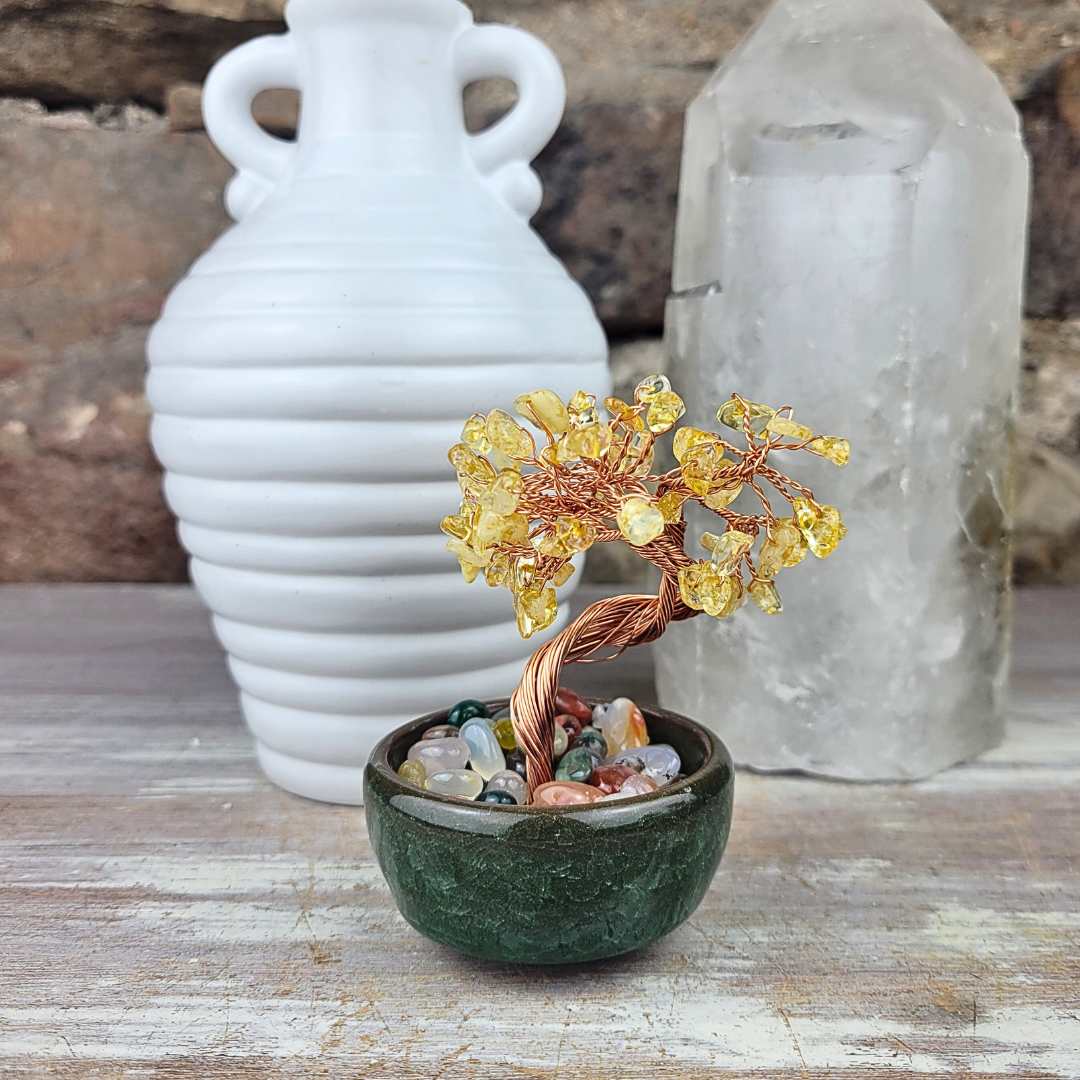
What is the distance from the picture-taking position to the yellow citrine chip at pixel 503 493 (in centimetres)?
38

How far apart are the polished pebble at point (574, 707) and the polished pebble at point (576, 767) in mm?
52

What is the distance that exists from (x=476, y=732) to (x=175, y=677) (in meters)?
0.40

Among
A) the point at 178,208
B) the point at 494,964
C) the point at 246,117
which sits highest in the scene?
the point at 246,117

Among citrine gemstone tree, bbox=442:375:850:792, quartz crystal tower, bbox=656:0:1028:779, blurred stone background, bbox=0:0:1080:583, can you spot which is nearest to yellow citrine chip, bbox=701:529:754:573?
citrine gemstone tree, bbox=442:375:850:792

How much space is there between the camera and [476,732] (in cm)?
46

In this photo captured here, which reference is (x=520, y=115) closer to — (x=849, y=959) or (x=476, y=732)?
(x=476, y=732)

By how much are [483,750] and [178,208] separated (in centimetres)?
A: 70

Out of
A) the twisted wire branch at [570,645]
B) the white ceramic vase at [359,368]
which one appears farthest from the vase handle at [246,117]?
the twisted wire branch at [570,645]

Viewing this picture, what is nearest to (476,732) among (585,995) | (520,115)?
(585,995)

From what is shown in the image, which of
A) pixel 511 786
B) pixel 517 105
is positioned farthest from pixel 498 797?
pixel 517 105

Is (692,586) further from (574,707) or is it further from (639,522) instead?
(574,707)

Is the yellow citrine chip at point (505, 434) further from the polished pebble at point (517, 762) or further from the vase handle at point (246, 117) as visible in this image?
the vase handle at point (246, 117)

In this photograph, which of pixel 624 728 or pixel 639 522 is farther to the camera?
pixel 624 728

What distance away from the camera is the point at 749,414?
1.29ft
